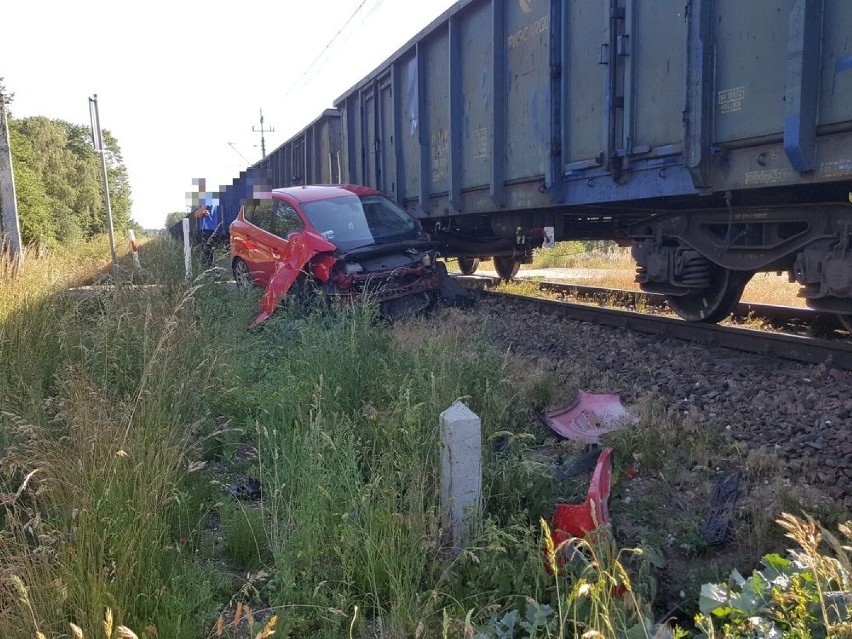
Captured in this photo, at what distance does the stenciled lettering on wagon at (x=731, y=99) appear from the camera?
16.8ft

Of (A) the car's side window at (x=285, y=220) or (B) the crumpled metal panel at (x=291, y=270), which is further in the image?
(A) the car's side window at (x=285, y=220)

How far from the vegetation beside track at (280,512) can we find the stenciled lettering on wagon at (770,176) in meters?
2.17

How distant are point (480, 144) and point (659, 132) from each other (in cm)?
331

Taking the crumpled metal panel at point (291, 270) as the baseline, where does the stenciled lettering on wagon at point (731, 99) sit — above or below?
above

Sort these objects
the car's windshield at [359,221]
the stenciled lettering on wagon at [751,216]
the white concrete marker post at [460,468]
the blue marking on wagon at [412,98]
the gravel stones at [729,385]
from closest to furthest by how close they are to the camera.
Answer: the white concrete marker post at [460,468] → the gravel stones at [729,385] → the stenciled lettering on wagon at [751,216] → the car's windshield at [359,221] → the blue marking on wagon at [412,98]

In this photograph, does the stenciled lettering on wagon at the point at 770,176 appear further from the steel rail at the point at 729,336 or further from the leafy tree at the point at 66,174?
the leafy tree at the point at 66,174

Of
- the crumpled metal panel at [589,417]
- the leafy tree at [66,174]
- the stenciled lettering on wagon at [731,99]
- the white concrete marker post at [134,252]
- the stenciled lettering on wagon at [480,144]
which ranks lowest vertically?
the crumpled metal panel at [589,417]

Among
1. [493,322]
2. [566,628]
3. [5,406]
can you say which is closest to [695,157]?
[493,322]

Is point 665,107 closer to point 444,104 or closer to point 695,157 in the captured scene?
point 695,157

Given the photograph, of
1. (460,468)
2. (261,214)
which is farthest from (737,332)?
(261,214)

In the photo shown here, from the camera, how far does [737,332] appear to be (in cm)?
612

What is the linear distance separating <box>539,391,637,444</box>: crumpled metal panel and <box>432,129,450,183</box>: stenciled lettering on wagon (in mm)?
5769

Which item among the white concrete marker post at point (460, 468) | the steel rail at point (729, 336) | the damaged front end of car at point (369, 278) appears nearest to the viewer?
the white concrete marker post at point (460, 468)

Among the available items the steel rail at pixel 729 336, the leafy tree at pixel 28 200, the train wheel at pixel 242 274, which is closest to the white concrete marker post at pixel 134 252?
the train wheel at pixel 242 274
